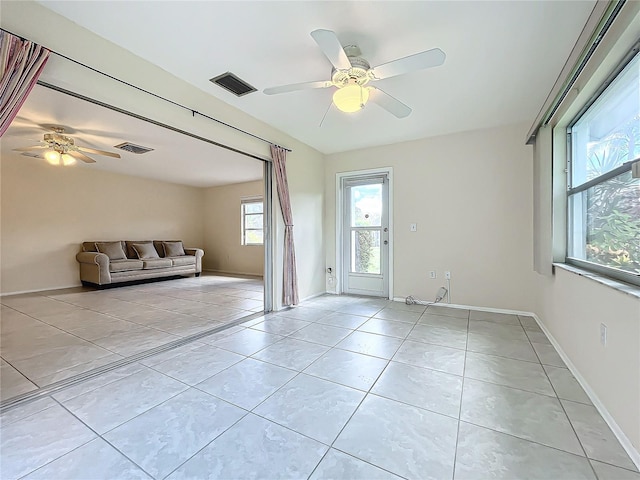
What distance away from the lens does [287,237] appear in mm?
3953

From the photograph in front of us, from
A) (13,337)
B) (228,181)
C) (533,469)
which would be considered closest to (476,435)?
(533,469)

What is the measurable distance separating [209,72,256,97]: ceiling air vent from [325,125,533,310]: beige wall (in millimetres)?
2377

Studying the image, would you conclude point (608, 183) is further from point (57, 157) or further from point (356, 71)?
point (57, 157)

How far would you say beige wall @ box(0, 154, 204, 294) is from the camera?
5109mm

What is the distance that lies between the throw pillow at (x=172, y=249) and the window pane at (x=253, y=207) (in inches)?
77.7

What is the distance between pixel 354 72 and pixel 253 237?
240 inches

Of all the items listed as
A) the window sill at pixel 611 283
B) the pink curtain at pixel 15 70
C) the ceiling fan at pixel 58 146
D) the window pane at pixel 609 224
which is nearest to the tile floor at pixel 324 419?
the window sill at pixel 611 283

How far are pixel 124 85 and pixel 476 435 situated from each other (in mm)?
3295

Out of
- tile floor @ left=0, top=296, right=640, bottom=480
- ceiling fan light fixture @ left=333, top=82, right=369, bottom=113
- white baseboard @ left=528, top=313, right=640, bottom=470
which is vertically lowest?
tile floor @ left=0, top=296, right=640, bottom=480

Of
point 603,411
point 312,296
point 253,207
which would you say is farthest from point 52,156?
point 603,411

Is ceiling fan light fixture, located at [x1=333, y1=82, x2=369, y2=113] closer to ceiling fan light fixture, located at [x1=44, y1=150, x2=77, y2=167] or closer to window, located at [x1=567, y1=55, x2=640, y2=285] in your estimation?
window, located at [x1=567, y1=55, x2=640, y2=285]

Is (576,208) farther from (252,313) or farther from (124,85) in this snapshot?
(124,85)

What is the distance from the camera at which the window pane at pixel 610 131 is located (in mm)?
1649

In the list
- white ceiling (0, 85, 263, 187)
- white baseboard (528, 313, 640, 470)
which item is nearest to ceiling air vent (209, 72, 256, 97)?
white ceiling (0, 85, 263, 187)
